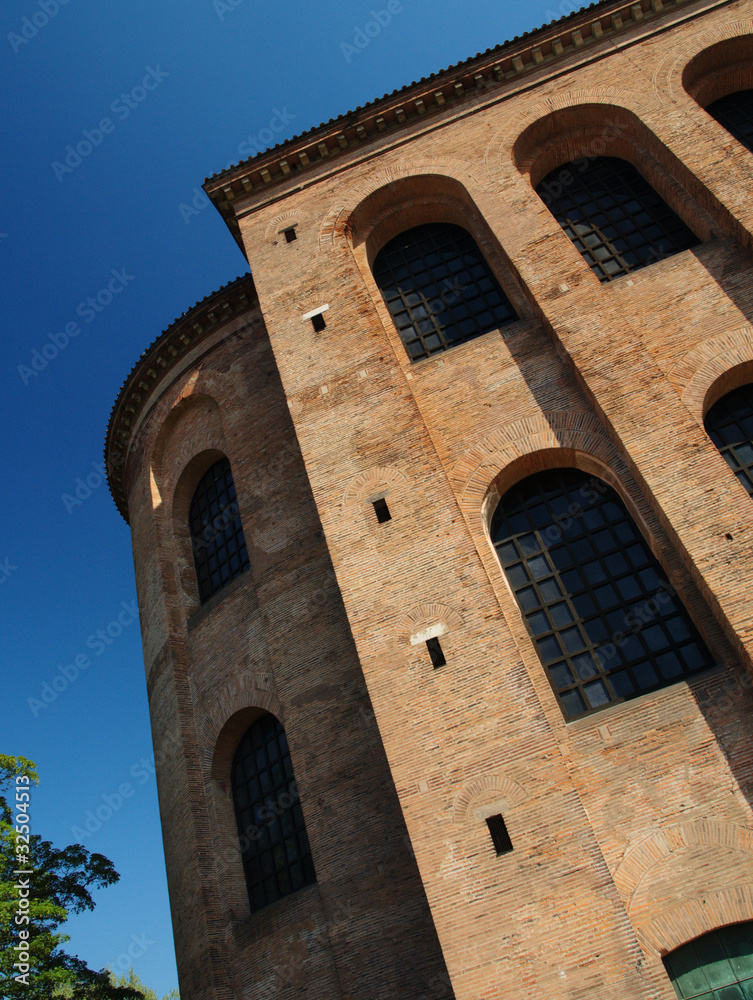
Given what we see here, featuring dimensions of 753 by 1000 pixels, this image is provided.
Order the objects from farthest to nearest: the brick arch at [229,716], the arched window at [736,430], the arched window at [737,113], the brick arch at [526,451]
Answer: the arched window at [737,113] < the brick arch at [229,716] < the brick arch at [526,451] < the arched window at [736,430]

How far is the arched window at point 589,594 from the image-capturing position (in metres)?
7.12

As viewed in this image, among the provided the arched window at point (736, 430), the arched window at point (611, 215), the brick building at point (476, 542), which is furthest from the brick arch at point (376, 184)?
the arched window at point (736, 430)

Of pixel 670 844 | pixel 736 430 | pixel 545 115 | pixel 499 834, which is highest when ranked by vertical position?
pixel 545 115

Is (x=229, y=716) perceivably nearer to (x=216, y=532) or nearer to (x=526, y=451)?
(x=216, y=532)

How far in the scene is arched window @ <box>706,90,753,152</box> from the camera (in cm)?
1057

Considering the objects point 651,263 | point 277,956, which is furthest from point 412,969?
point 651,263

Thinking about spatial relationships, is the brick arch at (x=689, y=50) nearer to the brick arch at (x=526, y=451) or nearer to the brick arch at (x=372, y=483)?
the brick arch at (x=526, y=451)

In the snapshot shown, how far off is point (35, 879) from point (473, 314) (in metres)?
9.54

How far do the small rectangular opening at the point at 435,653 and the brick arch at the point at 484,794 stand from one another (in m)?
1.08

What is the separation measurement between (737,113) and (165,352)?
9066 millimetres

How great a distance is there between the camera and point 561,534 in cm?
802

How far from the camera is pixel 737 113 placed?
1082 centimetres

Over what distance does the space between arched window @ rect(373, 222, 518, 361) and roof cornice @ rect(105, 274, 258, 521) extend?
98.1 inches

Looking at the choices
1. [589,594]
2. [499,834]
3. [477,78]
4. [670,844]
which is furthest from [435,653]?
[477,78]
